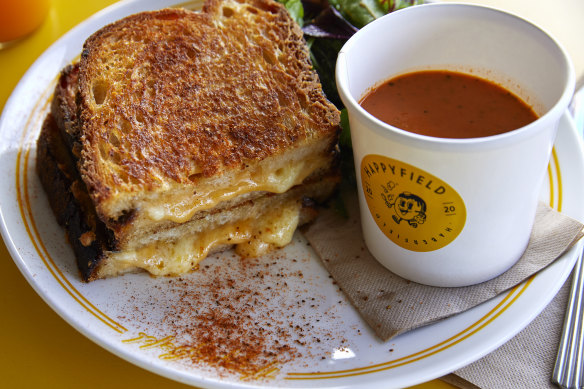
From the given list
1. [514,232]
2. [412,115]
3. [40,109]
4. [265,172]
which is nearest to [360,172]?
[412,115]

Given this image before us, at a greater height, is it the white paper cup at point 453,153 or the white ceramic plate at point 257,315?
the white paper cup at point 453,153

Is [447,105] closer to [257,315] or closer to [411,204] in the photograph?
[411,204]

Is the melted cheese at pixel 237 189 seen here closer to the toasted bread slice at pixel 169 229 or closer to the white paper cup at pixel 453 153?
the toasted bread slice at pixel 169 229

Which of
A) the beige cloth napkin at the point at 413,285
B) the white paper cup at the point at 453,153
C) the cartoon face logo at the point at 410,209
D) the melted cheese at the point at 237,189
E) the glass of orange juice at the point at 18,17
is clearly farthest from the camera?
the glass of orange juice at the point at 18,17

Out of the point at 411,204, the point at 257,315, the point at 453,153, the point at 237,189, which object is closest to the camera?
the point at 453,153

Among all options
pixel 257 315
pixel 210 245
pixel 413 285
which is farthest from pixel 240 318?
pixel 413 285

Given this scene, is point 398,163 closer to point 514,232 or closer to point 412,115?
point 412,115

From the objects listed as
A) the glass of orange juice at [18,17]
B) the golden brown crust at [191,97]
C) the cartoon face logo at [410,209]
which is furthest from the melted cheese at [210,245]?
the glass of orange juice at [18,17]

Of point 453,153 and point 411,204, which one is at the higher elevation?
point 453,153
